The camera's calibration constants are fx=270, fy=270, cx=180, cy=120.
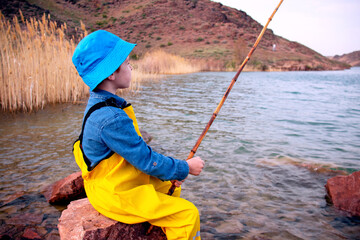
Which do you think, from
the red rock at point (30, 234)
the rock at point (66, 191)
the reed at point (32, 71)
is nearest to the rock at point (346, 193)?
the rock at point (66, 191)

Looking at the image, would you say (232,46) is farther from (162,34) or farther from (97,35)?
(97,35)

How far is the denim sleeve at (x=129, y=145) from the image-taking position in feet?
4.54

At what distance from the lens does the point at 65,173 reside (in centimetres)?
333

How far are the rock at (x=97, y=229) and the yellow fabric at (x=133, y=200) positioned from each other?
0.06m

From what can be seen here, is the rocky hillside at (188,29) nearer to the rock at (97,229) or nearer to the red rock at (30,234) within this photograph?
the red rock at (30,234)

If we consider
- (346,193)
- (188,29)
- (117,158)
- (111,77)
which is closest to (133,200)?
(117,158)

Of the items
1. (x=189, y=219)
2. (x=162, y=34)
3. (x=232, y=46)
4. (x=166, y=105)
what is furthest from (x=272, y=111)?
(x=162, y=34)

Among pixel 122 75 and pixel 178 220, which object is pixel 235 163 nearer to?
pixel 178 220

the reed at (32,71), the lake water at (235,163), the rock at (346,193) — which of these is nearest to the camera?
the lake water at (235,163)

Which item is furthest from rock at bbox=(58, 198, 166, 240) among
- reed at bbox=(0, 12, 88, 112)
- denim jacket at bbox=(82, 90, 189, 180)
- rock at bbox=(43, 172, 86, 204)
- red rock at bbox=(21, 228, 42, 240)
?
reed at bbox=(0, 12, 88, 112)

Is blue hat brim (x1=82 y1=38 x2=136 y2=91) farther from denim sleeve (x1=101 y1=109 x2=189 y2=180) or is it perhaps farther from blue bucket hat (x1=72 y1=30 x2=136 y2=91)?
denim sleeve (x1=101 y1=109 x2=189 y2=180)

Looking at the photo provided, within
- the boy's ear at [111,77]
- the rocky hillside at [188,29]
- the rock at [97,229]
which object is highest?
the rocky hillside at [188,29]

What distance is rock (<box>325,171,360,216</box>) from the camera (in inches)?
102

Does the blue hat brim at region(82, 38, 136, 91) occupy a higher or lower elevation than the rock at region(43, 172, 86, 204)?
higher
